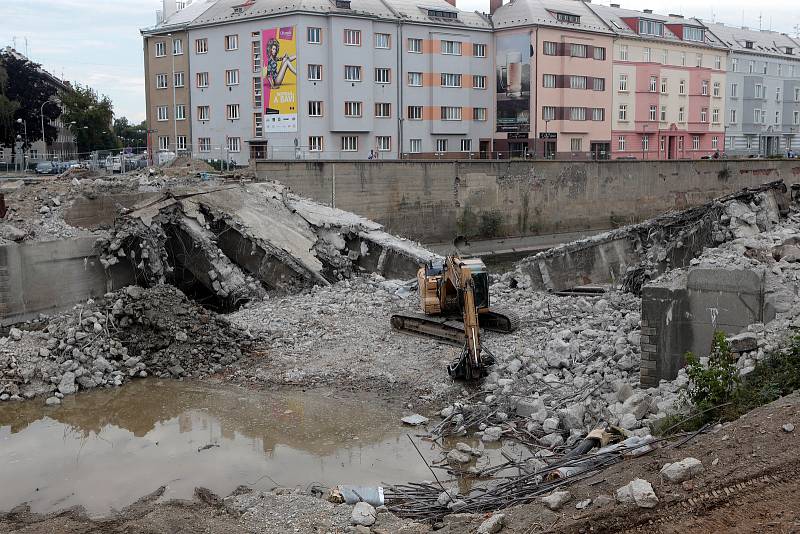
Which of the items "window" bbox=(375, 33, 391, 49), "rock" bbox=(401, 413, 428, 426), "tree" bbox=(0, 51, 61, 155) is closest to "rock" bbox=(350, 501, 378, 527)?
"rock" bbox=(401, 413, 428, 426)

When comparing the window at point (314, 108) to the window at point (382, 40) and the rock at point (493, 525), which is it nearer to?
the window at point (382, 40)

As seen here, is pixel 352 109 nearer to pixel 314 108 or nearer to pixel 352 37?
pixel 314 108

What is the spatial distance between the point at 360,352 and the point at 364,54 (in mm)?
28929

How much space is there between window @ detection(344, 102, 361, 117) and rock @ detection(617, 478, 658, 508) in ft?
122

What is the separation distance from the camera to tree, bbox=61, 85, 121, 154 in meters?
53.7

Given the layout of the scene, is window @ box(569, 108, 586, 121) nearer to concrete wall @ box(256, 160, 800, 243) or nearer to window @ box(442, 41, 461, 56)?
concrete wall @ box(256, 160, 800, 243)

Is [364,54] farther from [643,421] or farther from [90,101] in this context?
[643,421]

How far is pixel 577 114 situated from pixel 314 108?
1774 cm

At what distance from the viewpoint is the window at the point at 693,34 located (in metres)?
59.1

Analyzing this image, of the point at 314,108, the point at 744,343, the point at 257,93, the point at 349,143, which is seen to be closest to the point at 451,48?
the point at 349,143

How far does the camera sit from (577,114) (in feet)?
170

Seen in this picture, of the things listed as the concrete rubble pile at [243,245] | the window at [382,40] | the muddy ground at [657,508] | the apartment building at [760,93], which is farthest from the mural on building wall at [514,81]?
the muddy ground at [657,508]

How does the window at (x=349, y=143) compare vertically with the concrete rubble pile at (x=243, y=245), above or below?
above

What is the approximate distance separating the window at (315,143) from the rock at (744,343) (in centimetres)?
3239
